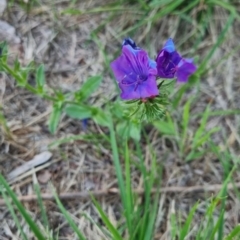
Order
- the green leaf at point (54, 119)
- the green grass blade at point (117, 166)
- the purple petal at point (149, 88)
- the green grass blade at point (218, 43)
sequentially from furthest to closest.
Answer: the green grass blade at point (218, 43) → the green leaf at point (54, 119) → the green grass blade at point (117, 166) → the purple petal at point (149, 88)

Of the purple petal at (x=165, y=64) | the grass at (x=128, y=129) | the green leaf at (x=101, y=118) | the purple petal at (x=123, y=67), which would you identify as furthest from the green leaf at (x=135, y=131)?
the purple petal at (x=165, y=64)

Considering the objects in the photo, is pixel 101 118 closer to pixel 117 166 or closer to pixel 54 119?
pixel 54 119

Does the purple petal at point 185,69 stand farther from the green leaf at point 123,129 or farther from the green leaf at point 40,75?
the green leaf at point 40,75

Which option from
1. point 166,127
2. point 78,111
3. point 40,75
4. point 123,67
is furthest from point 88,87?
point 123,67

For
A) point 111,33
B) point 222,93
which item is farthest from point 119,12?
point 222,93

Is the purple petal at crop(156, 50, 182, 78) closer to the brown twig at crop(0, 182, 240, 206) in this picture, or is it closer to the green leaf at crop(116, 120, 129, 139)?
the green leaf at crop(116, 120, 129, 139)

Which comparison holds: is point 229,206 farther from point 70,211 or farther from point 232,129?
point 70,211
